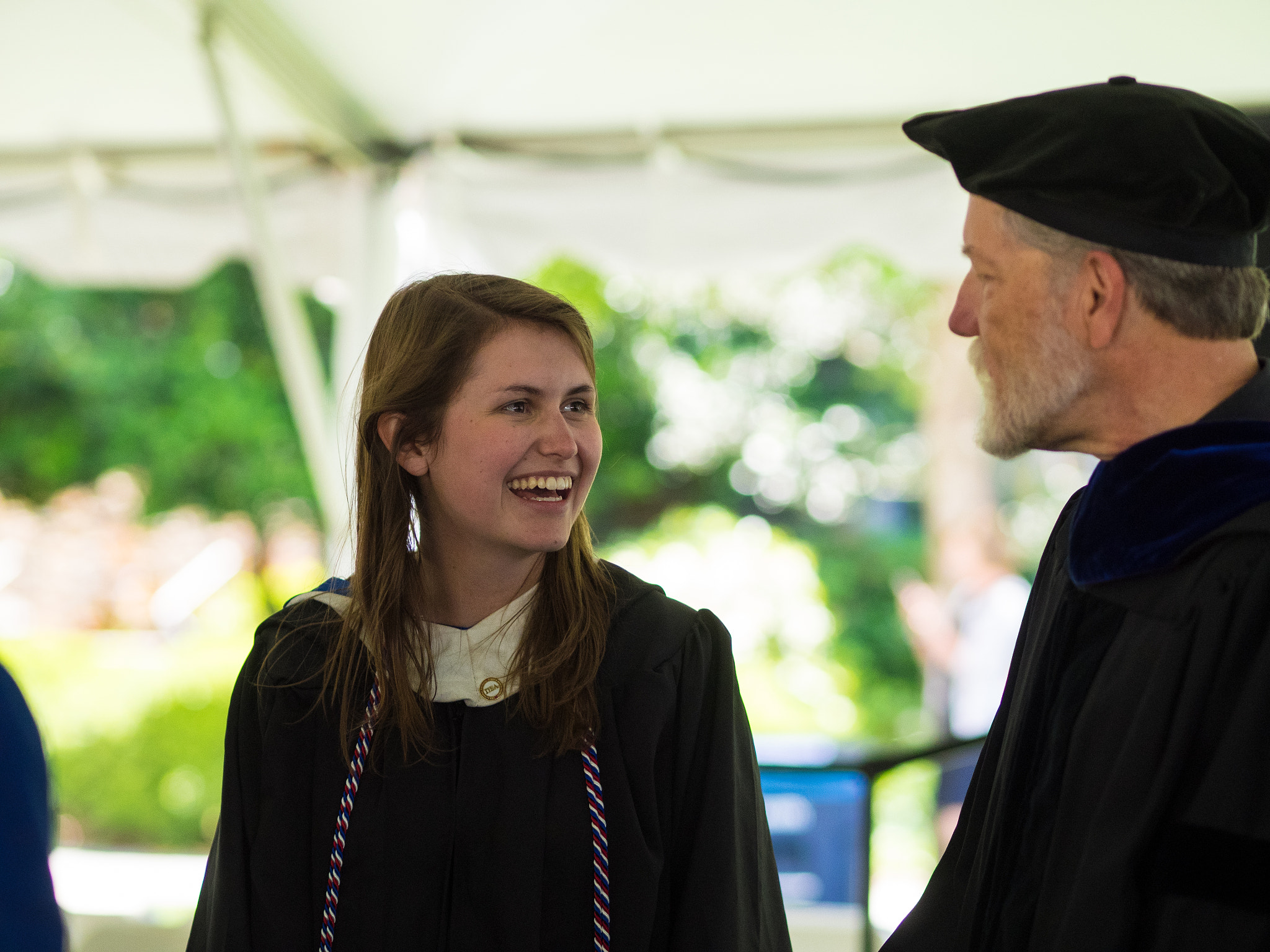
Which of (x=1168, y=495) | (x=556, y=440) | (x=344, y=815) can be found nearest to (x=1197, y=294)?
(x=1168, y=495)

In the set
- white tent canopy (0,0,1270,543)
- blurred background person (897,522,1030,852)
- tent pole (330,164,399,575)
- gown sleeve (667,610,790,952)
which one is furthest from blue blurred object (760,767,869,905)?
gown sleeve (667,610,790,952)

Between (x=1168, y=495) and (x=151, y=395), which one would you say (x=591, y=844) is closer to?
(x=1168, y=495)

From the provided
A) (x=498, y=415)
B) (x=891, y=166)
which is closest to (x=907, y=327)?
(x=891, y=166)

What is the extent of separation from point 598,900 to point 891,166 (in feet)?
10.9

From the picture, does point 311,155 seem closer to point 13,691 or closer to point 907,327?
point 13,691

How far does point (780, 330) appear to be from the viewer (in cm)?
1280

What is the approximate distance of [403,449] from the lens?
1.58 m


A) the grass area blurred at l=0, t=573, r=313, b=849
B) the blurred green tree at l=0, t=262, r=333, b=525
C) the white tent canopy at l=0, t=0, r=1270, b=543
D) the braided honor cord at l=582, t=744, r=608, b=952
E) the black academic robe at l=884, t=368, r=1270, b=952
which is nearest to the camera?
the black academic robe at l=884, t=368, r=1270, b=952

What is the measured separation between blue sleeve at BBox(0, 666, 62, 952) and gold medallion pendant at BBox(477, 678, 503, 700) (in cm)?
54

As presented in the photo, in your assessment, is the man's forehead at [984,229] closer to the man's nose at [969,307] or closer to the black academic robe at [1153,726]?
the man's nose at [969,307]

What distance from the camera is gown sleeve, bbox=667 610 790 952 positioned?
1384mm

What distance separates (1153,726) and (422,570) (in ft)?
3.43

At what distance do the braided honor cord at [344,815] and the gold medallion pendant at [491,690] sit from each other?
149 millimetres

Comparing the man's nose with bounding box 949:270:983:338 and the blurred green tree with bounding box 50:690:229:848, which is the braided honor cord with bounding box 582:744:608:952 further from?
the blurred green tree with bounding box 50:690:229:848
